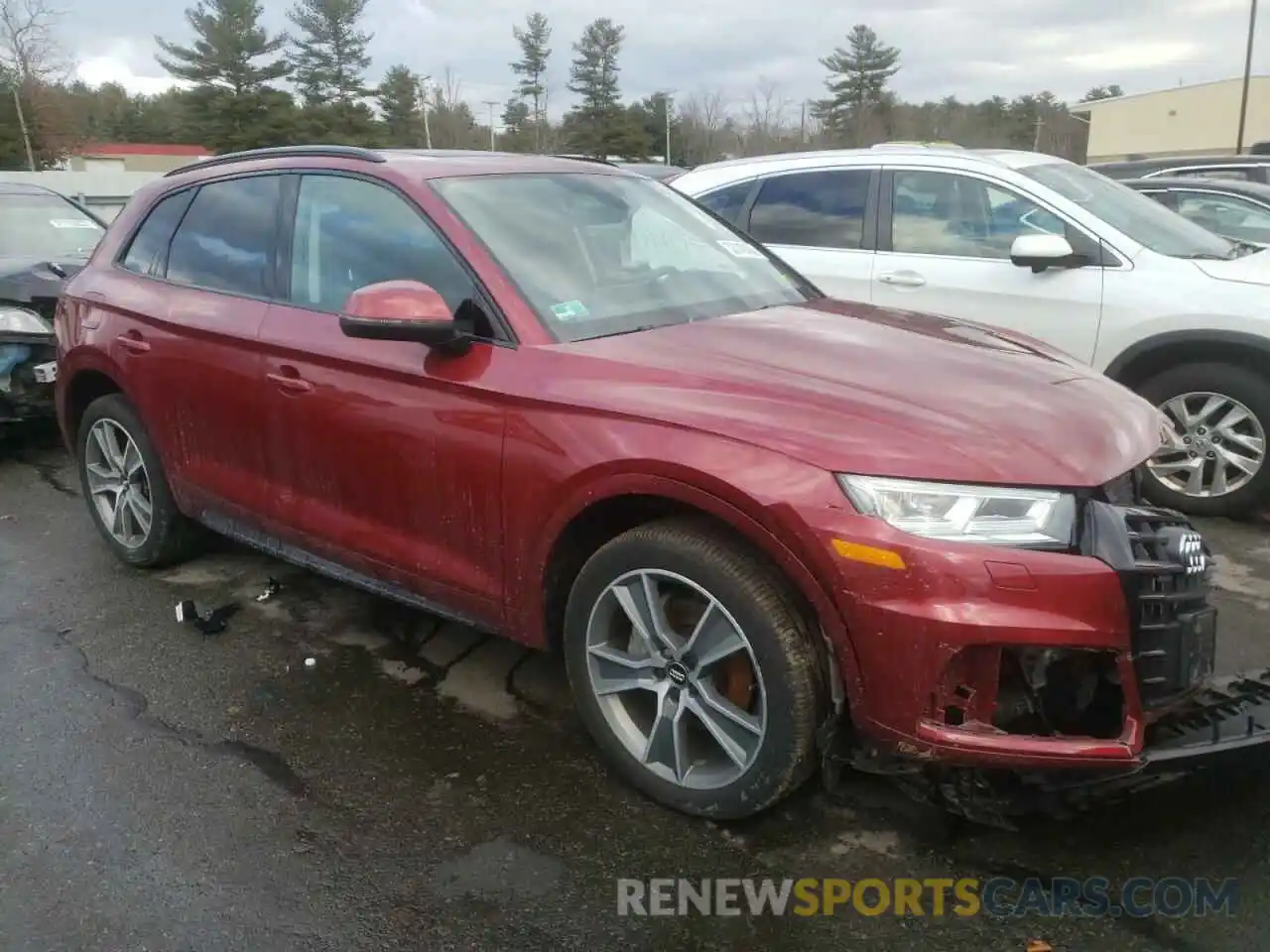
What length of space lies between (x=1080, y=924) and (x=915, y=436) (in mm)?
1174

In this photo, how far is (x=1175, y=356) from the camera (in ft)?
17.0

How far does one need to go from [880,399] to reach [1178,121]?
79.4 metres

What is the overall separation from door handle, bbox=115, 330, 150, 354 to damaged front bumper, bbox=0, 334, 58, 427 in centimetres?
244

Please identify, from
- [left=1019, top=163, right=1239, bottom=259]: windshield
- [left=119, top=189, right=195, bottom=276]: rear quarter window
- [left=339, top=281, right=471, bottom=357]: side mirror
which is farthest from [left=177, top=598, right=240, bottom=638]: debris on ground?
[left=1019, top=163, right=1239, bottom=259]: windshield

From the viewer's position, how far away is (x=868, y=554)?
7.78 feet

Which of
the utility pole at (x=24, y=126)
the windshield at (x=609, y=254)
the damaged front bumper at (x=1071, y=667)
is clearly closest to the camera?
the damaged front bumper at (x=1071, y=667)

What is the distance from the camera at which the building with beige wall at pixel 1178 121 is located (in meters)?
65.1

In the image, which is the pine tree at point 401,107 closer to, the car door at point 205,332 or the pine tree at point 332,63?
the pine tree at point 332,63

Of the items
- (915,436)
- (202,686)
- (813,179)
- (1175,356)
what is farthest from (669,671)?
(813,179)

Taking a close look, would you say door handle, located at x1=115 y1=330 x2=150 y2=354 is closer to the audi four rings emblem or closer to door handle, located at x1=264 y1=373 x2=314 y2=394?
door handle, located at x1=264 y1=373 x2=314 y2=394

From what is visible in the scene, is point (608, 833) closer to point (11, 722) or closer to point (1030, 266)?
point (11, 722)

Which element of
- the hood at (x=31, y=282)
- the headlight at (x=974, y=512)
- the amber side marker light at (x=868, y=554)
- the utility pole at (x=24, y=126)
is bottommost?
the amber side marker light at (x=868, y=554)

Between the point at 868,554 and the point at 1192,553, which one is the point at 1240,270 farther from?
the point at 868,554

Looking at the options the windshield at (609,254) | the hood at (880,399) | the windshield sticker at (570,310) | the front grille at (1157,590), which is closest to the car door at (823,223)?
the windshield at (609,254)
